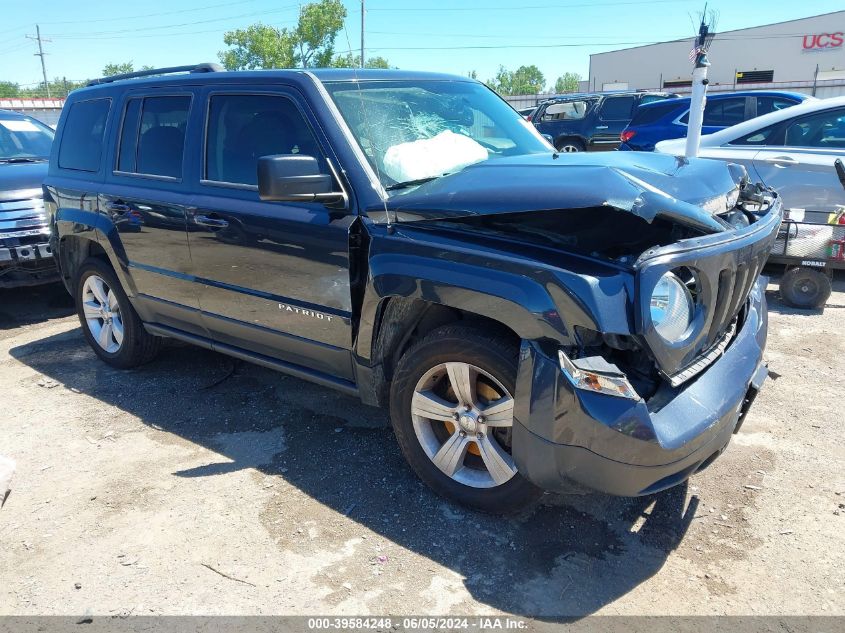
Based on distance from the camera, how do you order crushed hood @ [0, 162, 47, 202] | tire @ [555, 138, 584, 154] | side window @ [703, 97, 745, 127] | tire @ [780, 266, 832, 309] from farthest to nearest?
tire @ [555, 138, 584, 154], side window @ [703, 97, 745, 127], crushed hood @ [0, 162, 47, 202], tire @ [780, 266, 832, 309]

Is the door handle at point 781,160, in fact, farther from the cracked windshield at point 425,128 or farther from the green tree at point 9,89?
the green tree at point 9,89

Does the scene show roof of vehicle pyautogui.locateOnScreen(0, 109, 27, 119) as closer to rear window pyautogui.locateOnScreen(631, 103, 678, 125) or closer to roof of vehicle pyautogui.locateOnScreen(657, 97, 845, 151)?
roof of vehicle pyautogui.locateOnScreen(657, 97, 845, 151)

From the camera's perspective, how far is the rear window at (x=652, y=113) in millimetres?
10797

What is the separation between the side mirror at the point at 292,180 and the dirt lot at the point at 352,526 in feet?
4.72

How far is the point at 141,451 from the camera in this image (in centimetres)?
367

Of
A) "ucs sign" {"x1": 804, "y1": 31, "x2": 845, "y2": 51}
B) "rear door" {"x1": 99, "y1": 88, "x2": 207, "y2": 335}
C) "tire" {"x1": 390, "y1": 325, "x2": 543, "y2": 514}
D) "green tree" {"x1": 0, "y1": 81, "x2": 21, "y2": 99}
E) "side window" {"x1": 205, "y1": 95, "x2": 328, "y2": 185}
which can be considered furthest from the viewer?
"green tree" {"x1": 0, "y1": 81, "x2": 21, "y2": 99}

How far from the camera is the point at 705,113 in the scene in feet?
31.3

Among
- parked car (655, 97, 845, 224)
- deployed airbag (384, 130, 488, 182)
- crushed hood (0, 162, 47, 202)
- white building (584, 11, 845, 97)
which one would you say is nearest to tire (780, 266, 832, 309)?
parked car (655, 97, 845, 224)

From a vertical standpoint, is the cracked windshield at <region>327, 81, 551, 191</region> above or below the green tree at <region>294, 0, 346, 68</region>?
below

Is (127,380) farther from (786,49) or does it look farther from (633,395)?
(786,49)

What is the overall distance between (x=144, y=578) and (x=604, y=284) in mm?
2193

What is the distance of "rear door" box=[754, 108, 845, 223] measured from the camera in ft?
19.5

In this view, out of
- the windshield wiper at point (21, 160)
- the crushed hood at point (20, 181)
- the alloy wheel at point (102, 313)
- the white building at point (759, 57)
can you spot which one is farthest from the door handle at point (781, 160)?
the white building at point (759, 57)

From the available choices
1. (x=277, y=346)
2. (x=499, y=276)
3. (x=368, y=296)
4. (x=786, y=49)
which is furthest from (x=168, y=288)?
(x=786, y=49)
